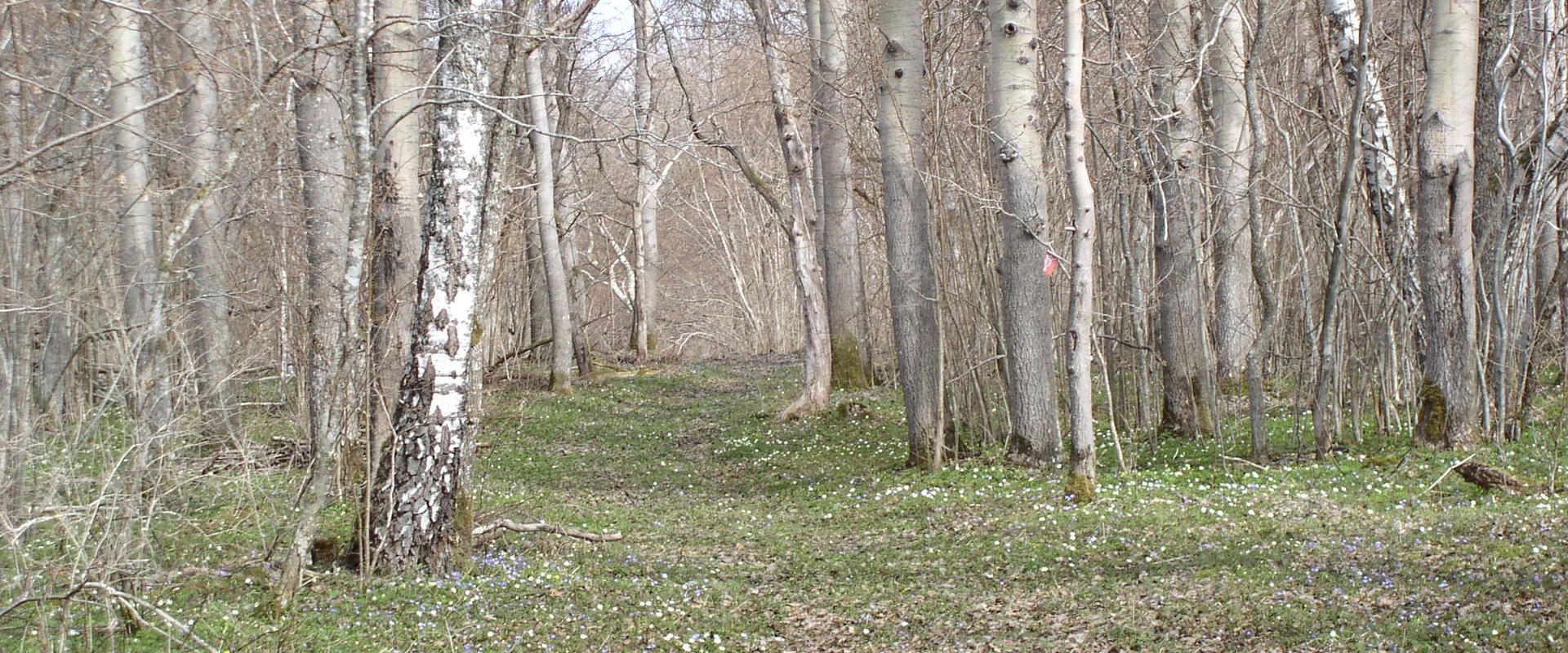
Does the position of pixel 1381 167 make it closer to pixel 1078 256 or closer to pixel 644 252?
pixel 1078 256

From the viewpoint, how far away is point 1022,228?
9898mm

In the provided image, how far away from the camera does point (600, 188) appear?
2775cm

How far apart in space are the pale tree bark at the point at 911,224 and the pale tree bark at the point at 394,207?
14.4 ft

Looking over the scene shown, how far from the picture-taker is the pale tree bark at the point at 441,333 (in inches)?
261

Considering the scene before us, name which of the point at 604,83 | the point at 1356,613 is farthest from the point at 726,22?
the point at 1356,613

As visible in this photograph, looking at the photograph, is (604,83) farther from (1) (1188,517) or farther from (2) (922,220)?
(1) (1188,517)

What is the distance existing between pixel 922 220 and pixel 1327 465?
435 centimetres

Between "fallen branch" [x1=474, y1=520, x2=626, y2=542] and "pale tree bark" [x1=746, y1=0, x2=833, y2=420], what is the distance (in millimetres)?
7064

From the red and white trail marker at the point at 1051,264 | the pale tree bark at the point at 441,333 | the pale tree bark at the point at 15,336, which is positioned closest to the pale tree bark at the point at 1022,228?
the red and white trail marker at the point at 1051,264

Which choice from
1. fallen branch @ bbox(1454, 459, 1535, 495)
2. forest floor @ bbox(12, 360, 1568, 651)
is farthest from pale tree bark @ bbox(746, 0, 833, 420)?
fallen branch @ bbox(1454, 459, 1535, 495)

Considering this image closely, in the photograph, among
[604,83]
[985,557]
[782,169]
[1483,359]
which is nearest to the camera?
[985,557]

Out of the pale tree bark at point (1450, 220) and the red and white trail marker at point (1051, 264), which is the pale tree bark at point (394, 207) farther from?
the pale tree bark at point (1450, 220)

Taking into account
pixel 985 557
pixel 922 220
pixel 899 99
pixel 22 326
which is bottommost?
pixel 985 557

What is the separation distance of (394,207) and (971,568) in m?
5.64
